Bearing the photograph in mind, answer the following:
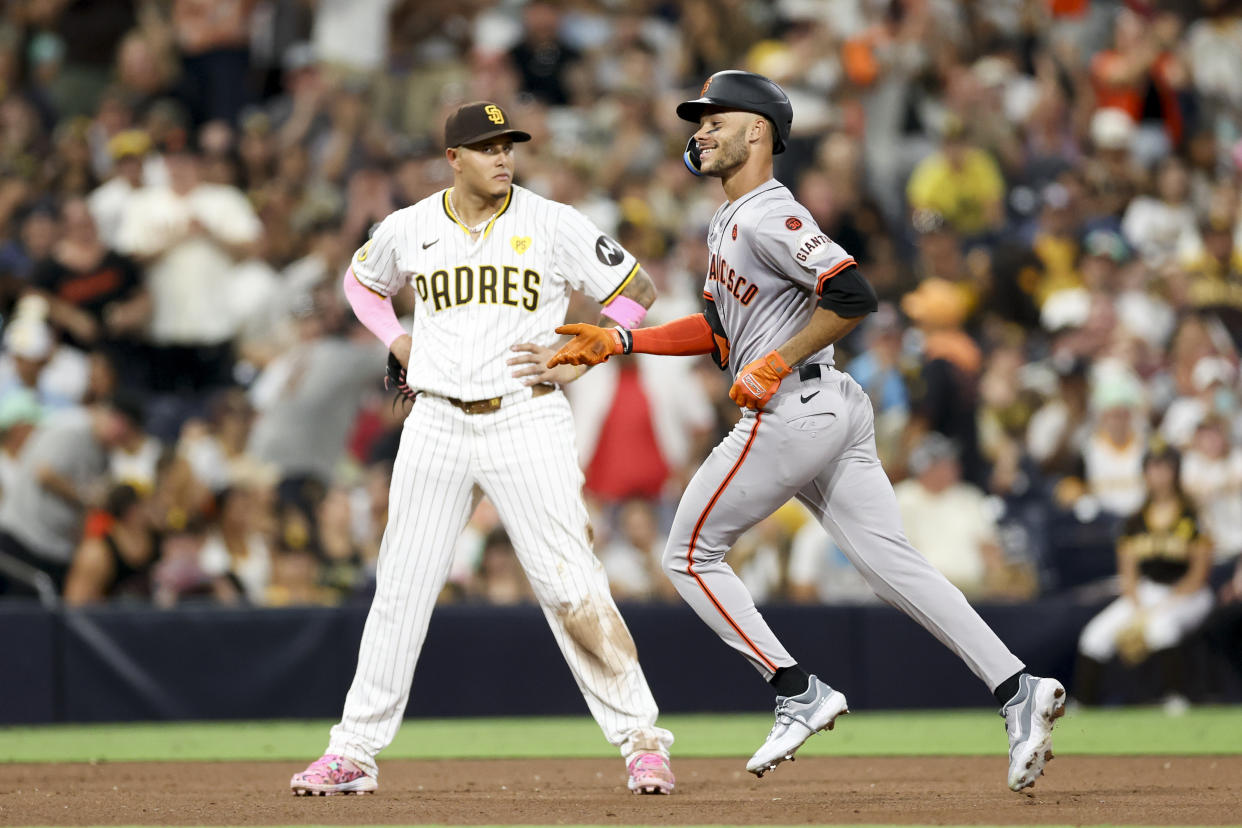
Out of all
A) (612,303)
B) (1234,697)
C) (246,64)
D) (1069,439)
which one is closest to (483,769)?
(612,303)

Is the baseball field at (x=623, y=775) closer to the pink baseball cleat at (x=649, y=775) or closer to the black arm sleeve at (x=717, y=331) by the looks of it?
the pink baseball cleat at (x=649, y=775)

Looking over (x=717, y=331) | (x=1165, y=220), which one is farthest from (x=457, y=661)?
(x=1165, y=220)

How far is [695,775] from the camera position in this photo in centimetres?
714

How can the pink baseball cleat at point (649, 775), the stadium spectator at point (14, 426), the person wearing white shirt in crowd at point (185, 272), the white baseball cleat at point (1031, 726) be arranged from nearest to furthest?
1. the white baseball cleat at point (1031, 726)
2. the pink baseball cleat at point (649, 775)
3. the stadium spectator at point (14, 426)
4. the person wearing white shirt in crowd at point (185, 272)

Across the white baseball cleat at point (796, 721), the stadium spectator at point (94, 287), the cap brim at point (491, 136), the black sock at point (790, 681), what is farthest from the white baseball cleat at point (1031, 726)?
the stadium spectator at point (94, 287)

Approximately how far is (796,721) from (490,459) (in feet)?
4.60

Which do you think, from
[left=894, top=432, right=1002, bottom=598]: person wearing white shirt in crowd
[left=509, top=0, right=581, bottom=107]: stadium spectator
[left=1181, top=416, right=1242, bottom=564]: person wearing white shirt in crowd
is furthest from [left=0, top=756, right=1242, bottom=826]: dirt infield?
[left=509, top=0, right=581, bottom=107]: stadium spectator

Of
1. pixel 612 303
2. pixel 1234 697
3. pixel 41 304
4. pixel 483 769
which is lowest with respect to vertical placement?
pixel 1234 697

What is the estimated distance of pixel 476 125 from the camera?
21.1 ft

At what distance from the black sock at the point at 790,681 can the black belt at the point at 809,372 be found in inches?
38.4

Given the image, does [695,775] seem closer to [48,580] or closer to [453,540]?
[453,540]

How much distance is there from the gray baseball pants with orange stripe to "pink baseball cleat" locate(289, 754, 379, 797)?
1336mm

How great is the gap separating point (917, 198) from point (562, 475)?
8.41 metres

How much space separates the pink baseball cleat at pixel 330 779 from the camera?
247 inches
